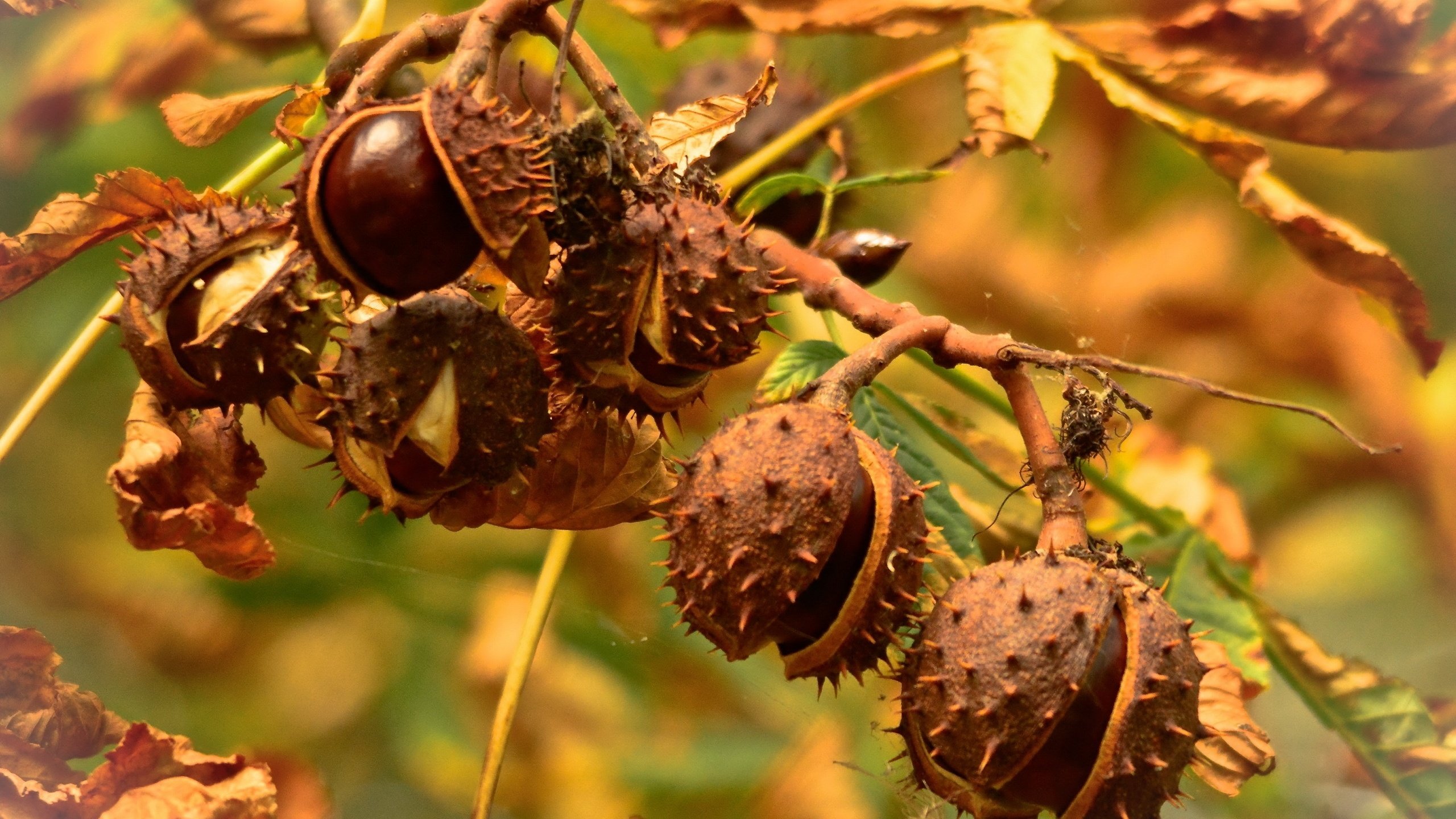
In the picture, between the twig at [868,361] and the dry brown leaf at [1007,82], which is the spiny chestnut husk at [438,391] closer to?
the twig at [868,361]

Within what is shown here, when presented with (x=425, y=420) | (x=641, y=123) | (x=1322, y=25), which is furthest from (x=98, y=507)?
(x=1322, y=25)

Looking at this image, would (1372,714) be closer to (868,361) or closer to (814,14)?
(868,361)

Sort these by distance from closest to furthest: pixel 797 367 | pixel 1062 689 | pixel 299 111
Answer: pixel 1062 689, pixel 299 111, pixel 797 367

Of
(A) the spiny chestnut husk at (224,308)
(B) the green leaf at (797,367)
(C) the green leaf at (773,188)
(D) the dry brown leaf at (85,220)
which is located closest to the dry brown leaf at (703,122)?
(C) the green leaf at (773,188)

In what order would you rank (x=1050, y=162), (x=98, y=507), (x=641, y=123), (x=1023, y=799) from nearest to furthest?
1. (x=1023, y=799)
2. (x=641, y=123)
3. (x=98, y=507)
4. (x=1050, y=162)

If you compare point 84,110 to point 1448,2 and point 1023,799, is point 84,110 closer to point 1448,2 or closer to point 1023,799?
point 1023,799

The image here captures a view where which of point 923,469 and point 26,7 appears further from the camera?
point 26,7

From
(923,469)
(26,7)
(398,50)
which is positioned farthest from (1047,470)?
(26,7)
